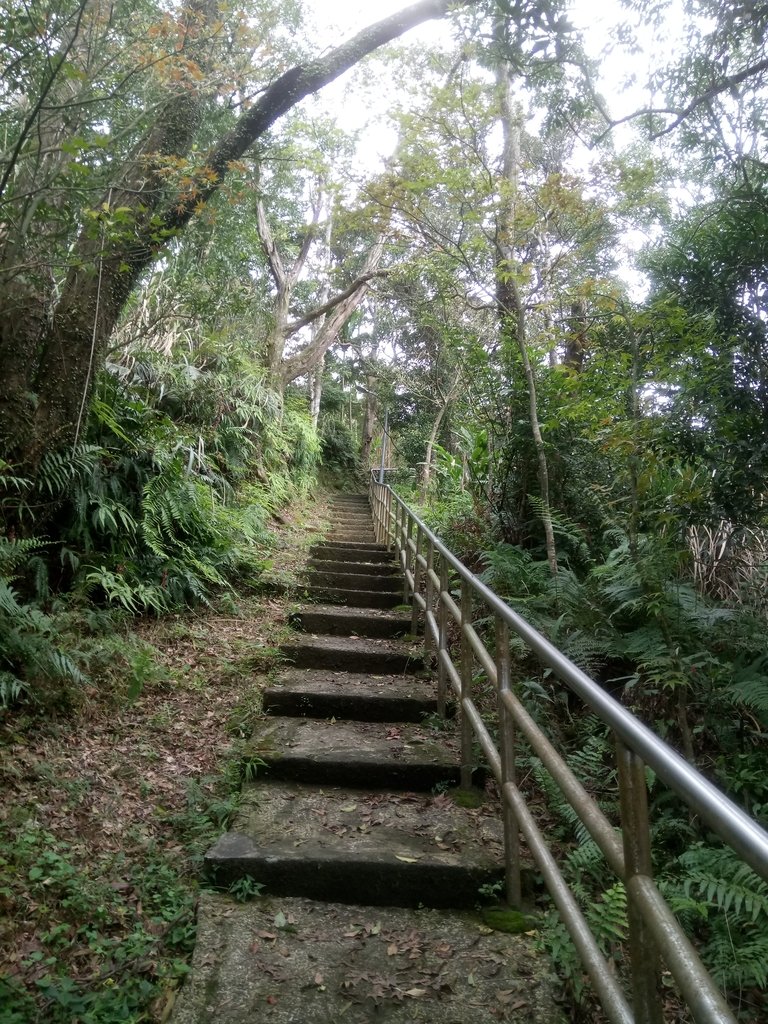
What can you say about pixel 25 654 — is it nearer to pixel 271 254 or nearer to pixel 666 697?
pixel 666 697

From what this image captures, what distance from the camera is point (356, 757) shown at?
3.37 metres

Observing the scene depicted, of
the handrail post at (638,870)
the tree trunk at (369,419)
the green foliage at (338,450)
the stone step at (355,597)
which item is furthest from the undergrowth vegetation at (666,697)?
the tree trunk at (369,419)

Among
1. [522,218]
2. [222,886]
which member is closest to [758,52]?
[522,218]

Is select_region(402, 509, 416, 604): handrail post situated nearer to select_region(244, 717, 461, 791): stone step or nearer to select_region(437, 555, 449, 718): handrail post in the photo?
select_region(437, 555, 449, 718): handrail post

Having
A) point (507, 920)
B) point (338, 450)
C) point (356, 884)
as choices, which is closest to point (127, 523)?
point (356, 884)

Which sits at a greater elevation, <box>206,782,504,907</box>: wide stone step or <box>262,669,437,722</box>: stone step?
<box>262,669,437,722</box>: stone step

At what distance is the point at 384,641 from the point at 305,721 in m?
1.46

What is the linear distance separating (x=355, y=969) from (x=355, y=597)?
4251 millimetres

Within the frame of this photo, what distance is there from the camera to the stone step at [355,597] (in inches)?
247

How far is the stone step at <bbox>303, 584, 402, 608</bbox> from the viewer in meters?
6.27

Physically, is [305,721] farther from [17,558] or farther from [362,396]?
[362,396]

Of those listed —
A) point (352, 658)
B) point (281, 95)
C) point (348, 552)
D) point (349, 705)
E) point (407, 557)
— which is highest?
point (281, 95)

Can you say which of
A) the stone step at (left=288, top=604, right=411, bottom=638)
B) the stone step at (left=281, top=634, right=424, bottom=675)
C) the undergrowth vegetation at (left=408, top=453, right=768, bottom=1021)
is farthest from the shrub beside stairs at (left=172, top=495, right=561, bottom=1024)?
the stone step at (left=288, top=604, right=411, bottom=638)

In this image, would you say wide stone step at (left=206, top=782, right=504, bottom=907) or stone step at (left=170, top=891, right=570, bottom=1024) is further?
wide stone step at (left=206, top=782, right=504, bottom=907)
